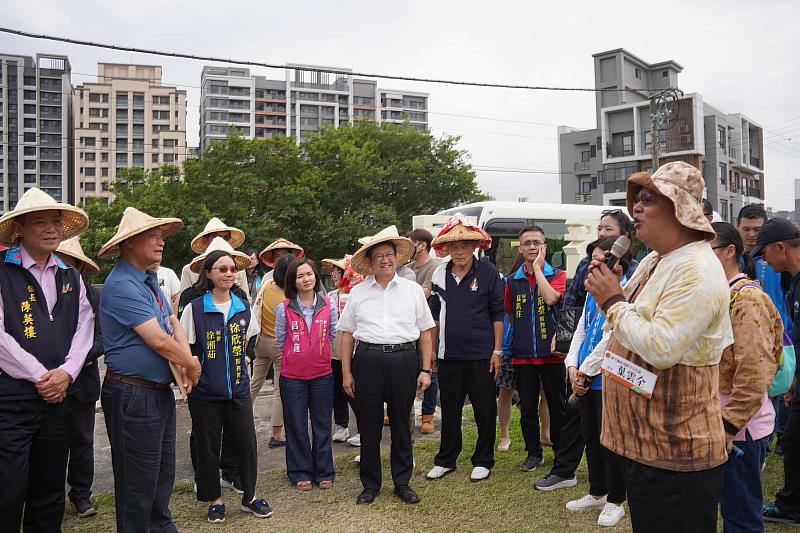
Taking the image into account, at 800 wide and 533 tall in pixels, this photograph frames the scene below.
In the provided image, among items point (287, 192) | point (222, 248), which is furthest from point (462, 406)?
point (287, 192)

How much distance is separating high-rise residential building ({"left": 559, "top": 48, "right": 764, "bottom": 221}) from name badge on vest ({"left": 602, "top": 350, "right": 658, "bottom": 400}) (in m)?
39.0

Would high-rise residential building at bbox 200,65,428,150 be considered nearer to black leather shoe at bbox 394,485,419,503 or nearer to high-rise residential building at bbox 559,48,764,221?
high-rise residential building at bbox 559,48,764,221

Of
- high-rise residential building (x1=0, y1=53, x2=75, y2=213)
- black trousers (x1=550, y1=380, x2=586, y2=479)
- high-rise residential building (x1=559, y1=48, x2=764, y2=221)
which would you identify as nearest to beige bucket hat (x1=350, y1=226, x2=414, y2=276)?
black trousers (x1=550, y1=380, x2=586, y2=479)

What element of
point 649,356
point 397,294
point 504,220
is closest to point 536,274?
point 397,294

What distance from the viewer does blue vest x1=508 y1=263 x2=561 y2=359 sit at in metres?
5.06

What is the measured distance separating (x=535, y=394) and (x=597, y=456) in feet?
3.03

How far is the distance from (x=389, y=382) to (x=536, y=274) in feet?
4.96

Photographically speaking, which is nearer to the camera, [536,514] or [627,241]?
[627,241]

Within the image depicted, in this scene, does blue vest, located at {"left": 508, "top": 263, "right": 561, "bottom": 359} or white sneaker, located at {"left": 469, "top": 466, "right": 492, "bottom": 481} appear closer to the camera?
white sneaker, located at {"left": 469, "top": 466, "right": 492, "bottom": 481}

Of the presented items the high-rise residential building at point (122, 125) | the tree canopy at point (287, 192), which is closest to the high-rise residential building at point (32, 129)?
the high-rise residential building at point (122, 125)

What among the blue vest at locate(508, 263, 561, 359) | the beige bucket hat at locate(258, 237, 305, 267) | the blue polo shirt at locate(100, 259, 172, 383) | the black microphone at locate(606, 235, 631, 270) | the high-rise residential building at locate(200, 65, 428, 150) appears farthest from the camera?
the high-rise residential building at locate(200, 65, 428, 150)

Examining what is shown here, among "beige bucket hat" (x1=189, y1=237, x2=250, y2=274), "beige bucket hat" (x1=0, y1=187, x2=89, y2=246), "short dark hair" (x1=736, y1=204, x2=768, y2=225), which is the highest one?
"short dark hair" (x1=736, y1=204, x2=768, y2=225)

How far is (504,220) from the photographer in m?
13.4

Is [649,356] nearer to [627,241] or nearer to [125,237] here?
[627,241]
